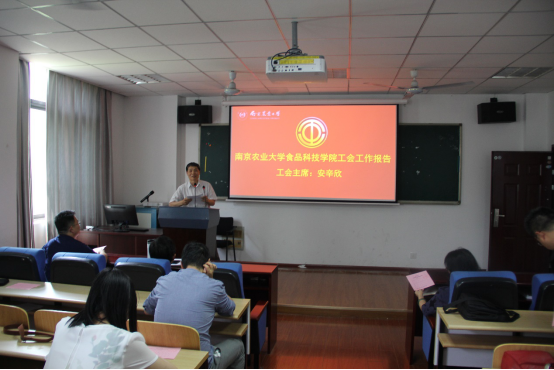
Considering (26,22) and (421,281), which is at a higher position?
(26,22)

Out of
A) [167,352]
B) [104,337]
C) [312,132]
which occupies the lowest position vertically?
[167,352]

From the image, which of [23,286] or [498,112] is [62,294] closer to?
[23,286]

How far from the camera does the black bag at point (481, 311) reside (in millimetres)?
2166

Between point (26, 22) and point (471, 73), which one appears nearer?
point (26, 22)

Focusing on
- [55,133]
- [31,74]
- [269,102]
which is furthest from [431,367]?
[31,74]

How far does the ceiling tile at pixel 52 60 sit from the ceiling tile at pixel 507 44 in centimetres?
463

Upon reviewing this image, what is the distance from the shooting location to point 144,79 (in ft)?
17.9

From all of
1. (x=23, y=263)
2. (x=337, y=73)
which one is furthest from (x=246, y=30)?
(x=23, y=263)

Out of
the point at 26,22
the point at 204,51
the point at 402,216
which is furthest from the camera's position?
the point at 402,216

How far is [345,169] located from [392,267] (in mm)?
1768

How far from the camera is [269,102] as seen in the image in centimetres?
604

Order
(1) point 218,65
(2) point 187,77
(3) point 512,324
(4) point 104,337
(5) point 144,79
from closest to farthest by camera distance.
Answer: (4) point 104,337 → (3) point 512,324 → (1) point 218,65 → (2) point 187,77 → (5) point 144,79

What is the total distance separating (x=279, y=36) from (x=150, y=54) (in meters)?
1.62

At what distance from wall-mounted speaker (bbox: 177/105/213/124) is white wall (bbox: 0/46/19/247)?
2.52m
